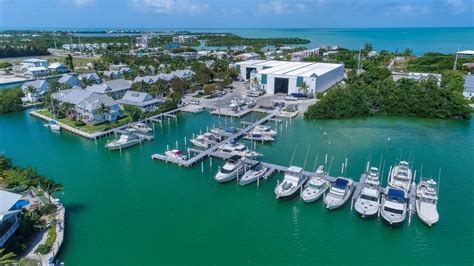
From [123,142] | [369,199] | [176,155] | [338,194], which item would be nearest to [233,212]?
[338,194]

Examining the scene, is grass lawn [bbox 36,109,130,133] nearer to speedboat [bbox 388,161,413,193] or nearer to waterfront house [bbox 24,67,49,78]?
speedboat [bbox 388,161,413,193]

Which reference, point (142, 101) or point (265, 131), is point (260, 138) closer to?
point (265, 131)

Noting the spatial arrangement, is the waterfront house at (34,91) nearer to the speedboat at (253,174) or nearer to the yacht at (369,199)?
the speedboat at (253,174)

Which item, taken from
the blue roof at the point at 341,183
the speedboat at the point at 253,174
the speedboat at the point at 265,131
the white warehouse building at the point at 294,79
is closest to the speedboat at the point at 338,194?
the blue roof at the point at 341,183

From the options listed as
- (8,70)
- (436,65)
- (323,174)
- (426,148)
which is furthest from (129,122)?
(436,65)

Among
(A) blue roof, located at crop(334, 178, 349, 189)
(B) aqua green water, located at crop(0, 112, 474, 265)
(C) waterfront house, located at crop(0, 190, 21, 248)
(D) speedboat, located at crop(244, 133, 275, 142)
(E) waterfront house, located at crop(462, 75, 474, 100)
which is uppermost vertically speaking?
(E) waterfront house, located at crop(462, 75, 474, 100)

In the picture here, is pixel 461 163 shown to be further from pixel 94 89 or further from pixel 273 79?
pixel 94 89

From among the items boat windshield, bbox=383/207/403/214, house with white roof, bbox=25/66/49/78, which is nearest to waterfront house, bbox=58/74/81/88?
house with white roof, bbox=25/66/49/78
